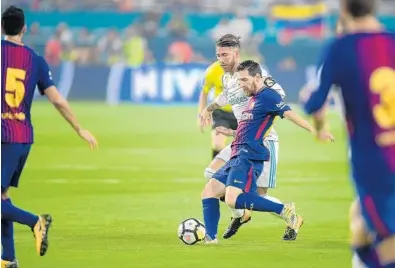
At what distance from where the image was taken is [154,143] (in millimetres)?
24219

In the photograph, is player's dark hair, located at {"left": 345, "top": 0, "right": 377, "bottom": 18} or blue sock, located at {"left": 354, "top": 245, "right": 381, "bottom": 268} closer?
player's dark hair, located at {"left": 345, "top": 0, "right": 377, "bottom": 18}

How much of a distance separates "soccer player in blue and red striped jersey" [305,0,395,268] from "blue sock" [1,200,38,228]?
3.43m

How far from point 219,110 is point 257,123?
14.3ft

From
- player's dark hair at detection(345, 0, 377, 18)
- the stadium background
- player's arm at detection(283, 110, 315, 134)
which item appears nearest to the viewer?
player's dark hair at detection(345, 0, 377, 18)

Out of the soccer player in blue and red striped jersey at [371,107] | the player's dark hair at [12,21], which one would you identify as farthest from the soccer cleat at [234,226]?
the soccer player in blue and red striped jersey at [371,107]

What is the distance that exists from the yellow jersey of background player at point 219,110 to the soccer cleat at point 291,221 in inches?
90.7

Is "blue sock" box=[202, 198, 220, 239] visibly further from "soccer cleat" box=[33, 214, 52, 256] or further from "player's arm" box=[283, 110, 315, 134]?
"soccer cleat" box=[33, 214, 52, 256]

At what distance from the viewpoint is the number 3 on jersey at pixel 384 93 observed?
6727 millimetres

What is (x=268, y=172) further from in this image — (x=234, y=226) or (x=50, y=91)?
(x=50, y=91)

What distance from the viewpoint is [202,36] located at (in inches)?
1793

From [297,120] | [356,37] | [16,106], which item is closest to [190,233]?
[297,120]

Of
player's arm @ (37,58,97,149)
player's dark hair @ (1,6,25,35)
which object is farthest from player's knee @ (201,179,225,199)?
player's dark hair @ (1,6,25,35)

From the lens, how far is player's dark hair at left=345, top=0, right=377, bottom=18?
21.8 feet

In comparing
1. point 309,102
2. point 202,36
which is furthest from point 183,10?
point 309,102
